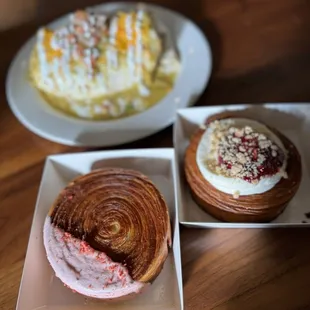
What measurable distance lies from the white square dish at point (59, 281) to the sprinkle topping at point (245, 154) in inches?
3.8

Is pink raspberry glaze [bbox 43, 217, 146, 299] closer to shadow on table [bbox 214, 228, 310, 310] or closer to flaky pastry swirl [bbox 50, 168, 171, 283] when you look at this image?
flaky pastry swirl [bbox 50, 168, 171, 283]

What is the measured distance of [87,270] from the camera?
2.61ft

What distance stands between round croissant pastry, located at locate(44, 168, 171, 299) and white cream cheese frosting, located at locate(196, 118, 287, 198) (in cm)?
12

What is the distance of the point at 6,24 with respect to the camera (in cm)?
137

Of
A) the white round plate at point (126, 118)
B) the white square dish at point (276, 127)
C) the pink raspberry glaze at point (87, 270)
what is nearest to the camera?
the pink raspberry glaze at point (87, 270)

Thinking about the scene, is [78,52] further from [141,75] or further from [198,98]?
[198,98]

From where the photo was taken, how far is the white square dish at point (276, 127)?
0.93 m

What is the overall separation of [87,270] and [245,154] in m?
0.36

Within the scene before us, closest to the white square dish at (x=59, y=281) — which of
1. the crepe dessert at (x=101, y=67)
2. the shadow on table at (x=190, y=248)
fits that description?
the shadow on table at (x=190, y=248)

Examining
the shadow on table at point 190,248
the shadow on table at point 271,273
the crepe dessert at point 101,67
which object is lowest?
the shadow on table at point 271,273

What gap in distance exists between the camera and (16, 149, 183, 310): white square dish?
822 millimetres

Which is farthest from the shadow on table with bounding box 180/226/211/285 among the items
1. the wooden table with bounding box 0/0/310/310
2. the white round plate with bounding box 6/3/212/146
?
the white round plate with bounding box 6/3/212/146

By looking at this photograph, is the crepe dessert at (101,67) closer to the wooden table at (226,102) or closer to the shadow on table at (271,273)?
the wooden table at (226,102)

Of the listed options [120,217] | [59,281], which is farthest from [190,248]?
[59,281]
